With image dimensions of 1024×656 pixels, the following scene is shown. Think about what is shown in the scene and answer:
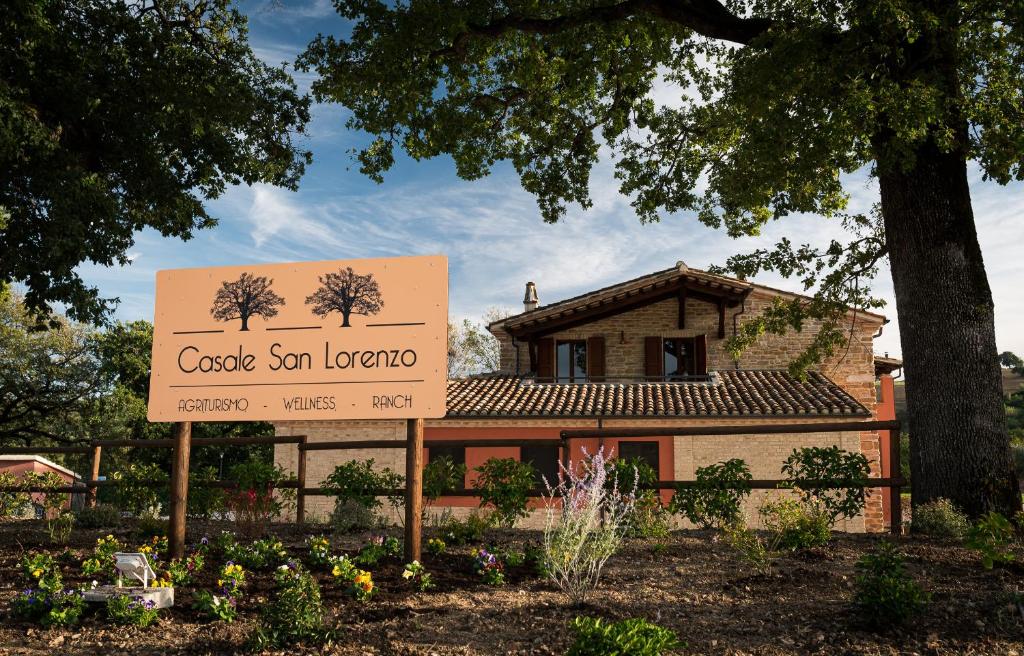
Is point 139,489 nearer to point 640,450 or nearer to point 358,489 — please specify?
point 358,489

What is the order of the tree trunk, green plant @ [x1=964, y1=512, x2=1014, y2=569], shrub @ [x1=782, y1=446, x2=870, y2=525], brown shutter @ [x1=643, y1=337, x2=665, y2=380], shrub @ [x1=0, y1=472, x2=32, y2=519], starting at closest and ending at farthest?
green plant @ [x1=964, y1=512, x2=1014, y2=569], shrub @ [x1=782, y1=446, x2=870, y2=525], the tree trunk, shrub @ [x1=0, y1=472, x2=32, y2=519], brown shutter @ [x1=643, y1=337, x2=665, y2=380]

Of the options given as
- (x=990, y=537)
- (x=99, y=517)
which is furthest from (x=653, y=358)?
(x=990, y=537)

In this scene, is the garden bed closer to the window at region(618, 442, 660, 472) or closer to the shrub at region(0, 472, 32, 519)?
the shrub at region(0, 472, 32, 519)

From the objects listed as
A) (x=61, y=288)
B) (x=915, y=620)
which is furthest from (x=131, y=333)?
(x=915, y=620)

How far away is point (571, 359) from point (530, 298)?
576cm

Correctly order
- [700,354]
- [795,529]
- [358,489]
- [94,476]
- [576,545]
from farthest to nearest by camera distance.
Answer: [700,354] → [94,476] → [358,489] → [795,529] → [576,545]

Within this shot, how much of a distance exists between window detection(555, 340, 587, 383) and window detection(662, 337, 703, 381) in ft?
8.43

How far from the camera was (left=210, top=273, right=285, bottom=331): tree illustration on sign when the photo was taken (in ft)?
24.8

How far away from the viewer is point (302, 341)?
24.3 feet

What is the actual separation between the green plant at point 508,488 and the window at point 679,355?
16.1m

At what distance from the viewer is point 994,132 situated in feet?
Result: 33.1

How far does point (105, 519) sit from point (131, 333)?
29548mm

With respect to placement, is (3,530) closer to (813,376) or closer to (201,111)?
(201,111)

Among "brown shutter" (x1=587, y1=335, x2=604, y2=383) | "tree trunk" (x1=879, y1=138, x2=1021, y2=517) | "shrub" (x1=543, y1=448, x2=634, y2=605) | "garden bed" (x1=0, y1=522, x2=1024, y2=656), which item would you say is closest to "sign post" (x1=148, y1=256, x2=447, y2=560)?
"garden bed" (x1=0, y1=522, x2=1024, y2=656)
